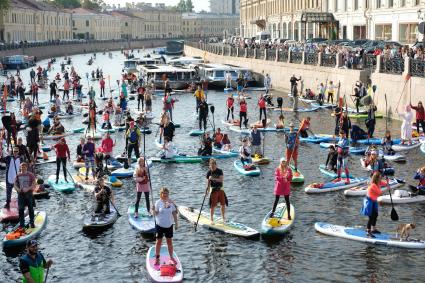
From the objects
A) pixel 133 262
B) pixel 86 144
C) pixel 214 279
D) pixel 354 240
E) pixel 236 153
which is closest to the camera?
pixel 214 279

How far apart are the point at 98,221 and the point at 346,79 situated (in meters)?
27.9

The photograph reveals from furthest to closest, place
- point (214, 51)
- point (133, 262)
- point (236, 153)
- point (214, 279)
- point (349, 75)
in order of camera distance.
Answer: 1. point (214, 51)
2. point (349, 75)
3. point (236, 153)
4. point (133, 262)
5. point (214, 279)

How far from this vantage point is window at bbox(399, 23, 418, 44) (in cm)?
5894

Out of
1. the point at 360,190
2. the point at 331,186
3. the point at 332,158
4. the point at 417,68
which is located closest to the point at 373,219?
the point at 360,190

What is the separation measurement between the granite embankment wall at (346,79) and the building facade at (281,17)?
2486 cm

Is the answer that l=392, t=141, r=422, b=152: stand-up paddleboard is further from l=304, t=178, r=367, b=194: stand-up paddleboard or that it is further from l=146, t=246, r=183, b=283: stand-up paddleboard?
l=146, t=246, r=183, b=283: stand-up paddleboard

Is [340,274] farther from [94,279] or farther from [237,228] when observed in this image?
[94,279]

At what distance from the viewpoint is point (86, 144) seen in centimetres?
2284

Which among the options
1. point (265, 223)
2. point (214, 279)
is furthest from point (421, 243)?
point (214, 279)

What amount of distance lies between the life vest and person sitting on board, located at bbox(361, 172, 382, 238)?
26.2 ft

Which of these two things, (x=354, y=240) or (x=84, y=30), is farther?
(x=84, y=30)

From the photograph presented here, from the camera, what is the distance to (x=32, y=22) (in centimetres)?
14162

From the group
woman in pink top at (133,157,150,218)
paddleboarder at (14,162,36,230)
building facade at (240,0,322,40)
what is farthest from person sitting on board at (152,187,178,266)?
building facade at (240,0,322,40)

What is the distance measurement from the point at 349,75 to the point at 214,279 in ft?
97.7
